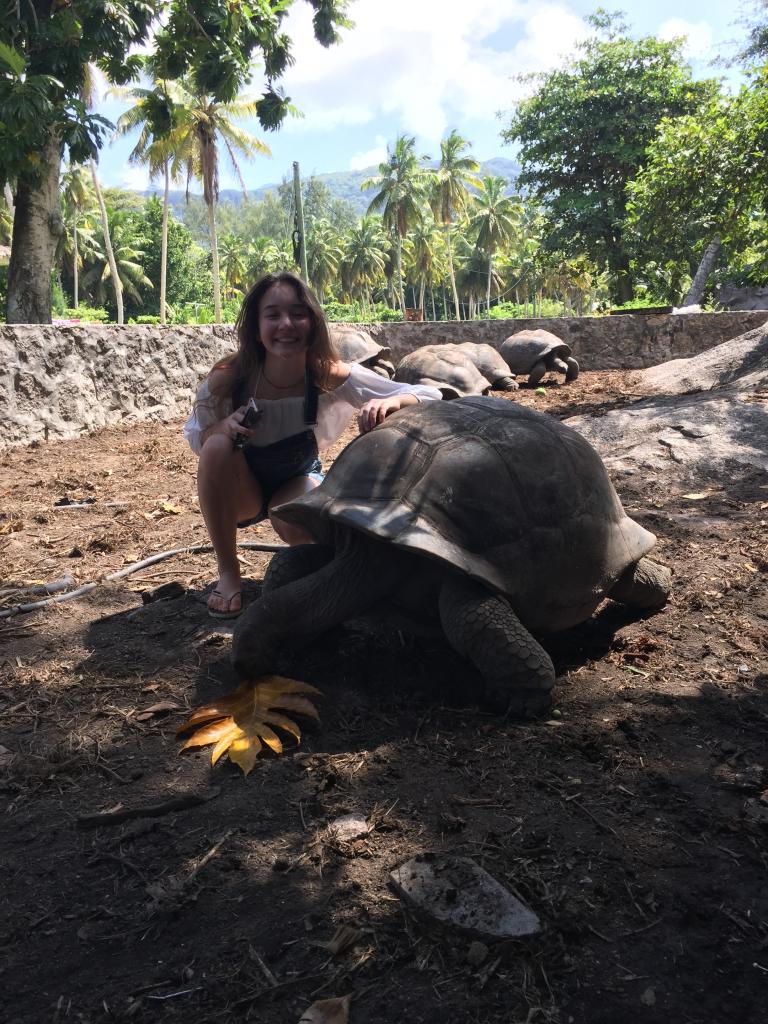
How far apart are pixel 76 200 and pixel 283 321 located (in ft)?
155

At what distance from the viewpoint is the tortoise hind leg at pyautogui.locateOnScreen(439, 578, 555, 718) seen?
2361 millimetres

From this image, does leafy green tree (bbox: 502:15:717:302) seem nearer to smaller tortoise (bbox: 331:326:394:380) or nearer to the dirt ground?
smaller tortoise (bbox: 331:326:394:380)

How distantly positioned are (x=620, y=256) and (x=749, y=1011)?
81.0 feet

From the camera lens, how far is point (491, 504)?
8.29 ft

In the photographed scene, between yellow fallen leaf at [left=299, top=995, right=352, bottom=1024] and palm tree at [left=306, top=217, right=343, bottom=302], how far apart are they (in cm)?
6901

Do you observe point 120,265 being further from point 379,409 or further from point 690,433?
point 379,409

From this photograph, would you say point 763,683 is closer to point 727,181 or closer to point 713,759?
point 713,759

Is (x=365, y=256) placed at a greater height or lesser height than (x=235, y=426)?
greater

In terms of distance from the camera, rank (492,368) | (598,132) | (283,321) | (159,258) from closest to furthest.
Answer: (283,321) → (492,368) → (598,132) → (159,258)

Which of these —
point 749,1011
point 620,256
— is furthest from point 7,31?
point 620,256

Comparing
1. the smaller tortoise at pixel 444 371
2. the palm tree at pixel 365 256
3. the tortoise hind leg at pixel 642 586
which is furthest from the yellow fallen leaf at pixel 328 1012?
the palm tree at pixel 365 256

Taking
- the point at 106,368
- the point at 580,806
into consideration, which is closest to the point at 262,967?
the point at 580,806

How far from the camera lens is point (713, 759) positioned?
2.15 m

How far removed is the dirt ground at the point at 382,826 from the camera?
140 cm
